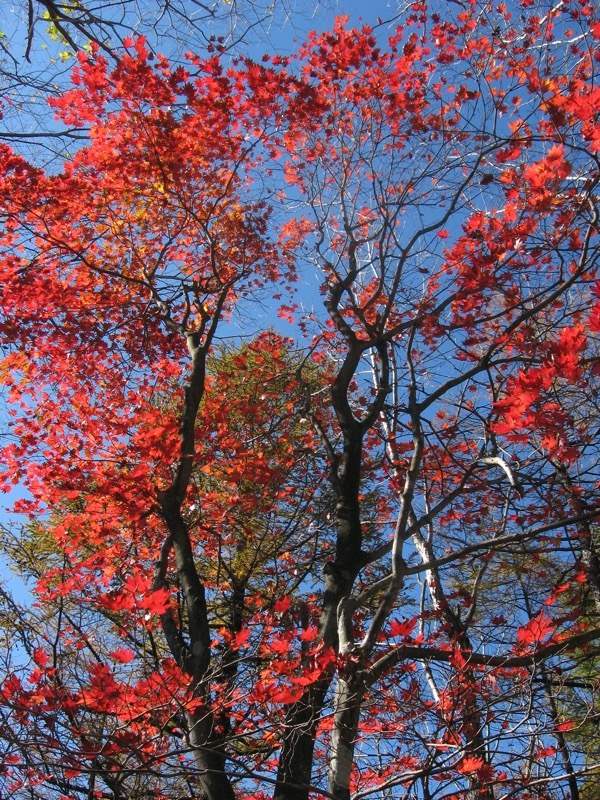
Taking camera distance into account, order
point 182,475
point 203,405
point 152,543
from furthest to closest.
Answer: point 203,405 → point 152,543 → point 182,475

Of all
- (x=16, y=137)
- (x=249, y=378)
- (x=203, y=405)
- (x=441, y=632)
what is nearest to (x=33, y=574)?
(x=203, y=405)

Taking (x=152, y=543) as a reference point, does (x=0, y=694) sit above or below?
below

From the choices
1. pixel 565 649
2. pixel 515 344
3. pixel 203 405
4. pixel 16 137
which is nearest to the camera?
pixel 565 649

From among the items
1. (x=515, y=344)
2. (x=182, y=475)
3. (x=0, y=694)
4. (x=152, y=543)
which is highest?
(x=515, y=344)

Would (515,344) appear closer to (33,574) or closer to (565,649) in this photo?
(565,649)

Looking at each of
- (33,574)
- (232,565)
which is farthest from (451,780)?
(33,574)

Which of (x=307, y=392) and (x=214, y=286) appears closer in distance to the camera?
(x=307, y=392)

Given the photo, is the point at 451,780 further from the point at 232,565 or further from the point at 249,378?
the point at 249,378

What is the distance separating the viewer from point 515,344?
6852mm

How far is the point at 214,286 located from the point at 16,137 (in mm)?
4555

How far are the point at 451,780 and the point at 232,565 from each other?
265 inches

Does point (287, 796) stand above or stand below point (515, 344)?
below

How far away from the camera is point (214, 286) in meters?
9.01

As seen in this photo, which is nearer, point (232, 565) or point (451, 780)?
point (451, 780)
